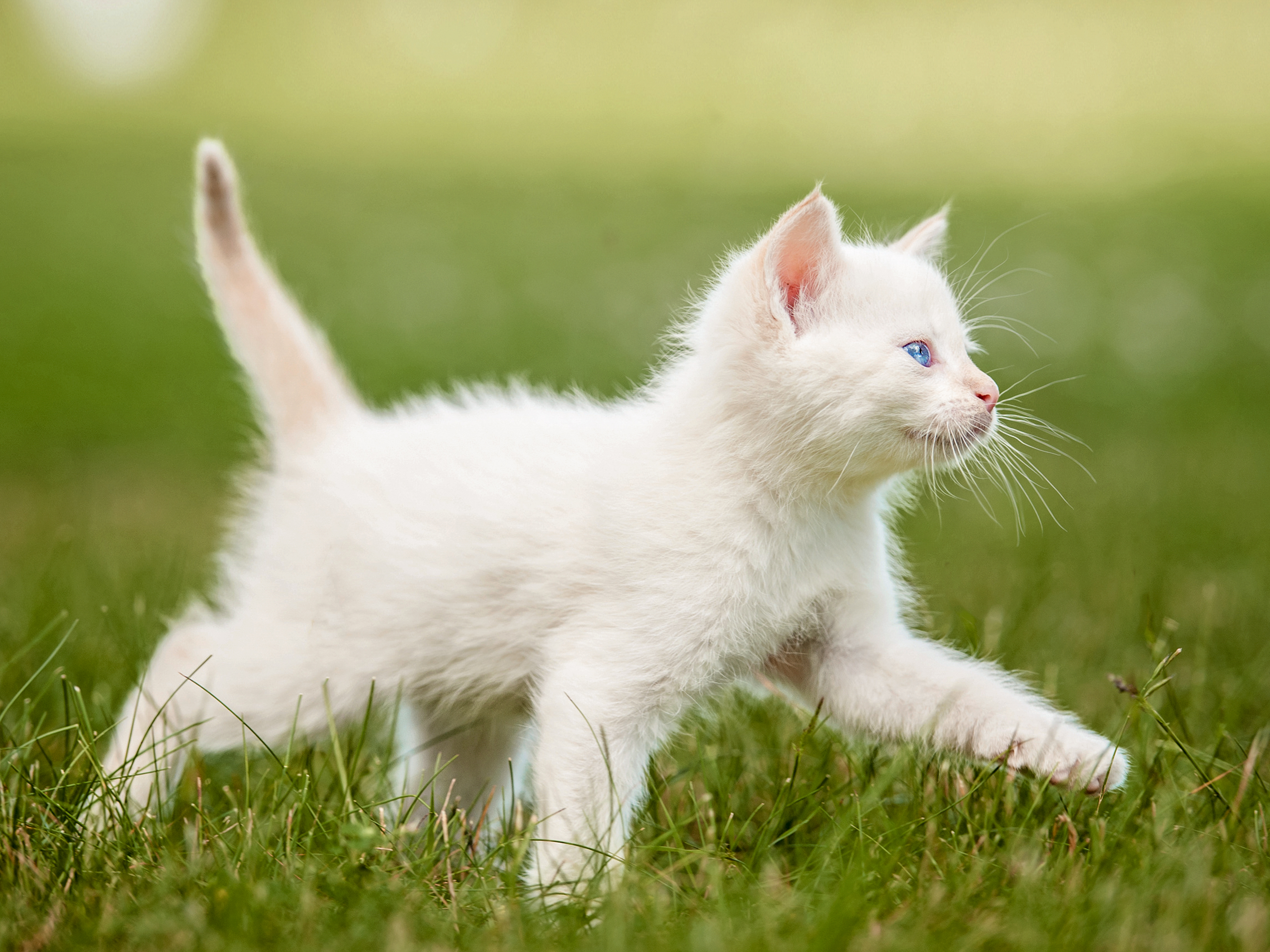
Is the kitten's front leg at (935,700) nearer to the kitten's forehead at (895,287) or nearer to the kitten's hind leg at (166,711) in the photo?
the kitten's forehead at (895,287)

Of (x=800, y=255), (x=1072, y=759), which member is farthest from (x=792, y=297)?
(x=1072, y=759)

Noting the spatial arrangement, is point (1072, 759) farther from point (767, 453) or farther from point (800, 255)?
point (800, 255)

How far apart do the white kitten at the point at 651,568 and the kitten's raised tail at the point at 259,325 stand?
0.24 metres

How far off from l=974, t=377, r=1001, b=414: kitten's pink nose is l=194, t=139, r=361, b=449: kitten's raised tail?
55.5 inches

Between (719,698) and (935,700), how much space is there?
1.32ft

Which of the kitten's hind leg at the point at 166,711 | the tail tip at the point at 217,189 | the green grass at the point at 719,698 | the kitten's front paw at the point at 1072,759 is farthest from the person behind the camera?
the tail tip at the point at 217,189

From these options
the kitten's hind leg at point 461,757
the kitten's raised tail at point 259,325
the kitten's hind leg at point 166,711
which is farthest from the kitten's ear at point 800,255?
the kitten's hind leg at point 166,711

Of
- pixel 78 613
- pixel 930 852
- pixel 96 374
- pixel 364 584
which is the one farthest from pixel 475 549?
pixel 96 374

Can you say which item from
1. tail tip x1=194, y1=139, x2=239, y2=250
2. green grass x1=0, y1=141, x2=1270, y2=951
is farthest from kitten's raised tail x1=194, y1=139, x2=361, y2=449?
green grass x1=0, y1=141, x2=1270, y2=951

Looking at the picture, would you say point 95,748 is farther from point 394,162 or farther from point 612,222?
point 394,162

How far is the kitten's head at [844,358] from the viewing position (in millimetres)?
2016

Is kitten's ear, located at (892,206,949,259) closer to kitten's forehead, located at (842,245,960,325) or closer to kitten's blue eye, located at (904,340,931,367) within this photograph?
kitten's forehead, located at (842,245,960,325)

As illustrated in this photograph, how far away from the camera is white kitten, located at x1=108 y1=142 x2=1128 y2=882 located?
2.01 metres

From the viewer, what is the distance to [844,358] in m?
2.03
